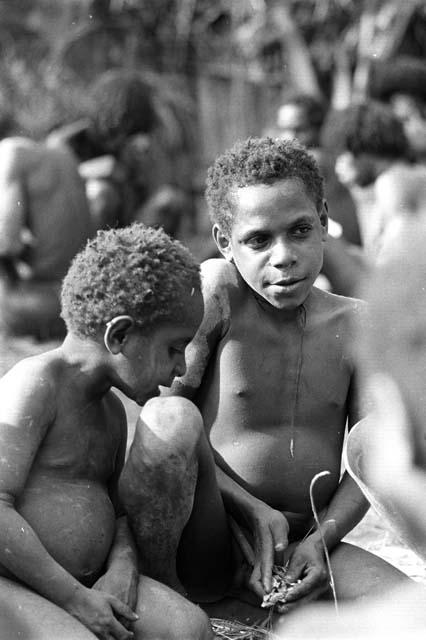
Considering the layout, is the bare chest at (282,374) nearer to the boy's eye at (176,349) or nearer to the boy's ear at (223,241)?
the boy's ear at (223,241)

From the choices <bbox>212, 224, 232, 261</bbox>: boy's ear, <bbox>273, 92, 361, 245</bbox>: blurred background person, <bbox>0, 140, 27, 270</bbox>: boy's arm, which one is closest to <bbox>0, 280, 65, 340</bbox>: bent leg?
<bbox>0, 140, 27, 270</bbox>: boy's arm

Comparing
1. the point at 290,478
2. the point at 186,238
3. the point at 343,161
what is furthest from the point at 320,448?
the point at 186,238

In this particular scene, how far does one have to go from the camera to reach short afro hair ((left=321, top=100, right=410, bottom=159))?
21.3 ft

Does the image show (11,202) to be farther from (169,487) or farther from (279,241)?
(169,487)

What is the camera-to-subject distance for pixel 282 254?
2676mm

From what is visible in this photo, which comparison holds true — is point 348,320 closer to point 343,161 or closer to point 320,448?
point 320,448

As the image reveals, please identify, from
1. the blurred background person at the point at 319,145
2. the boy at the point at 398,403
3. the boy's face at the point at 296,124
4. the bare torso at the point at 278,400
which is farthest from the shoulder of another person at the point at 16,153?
the boy at the point at 398,403

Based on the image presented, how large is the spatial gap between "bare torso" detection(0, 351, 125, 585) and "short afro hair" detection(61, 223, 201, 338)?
136 mm

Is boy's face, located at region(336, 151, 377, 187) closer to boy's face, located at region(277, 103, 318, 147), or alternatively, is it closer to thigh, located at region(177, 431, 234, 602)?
boy's face, located at region(277, 103, 318, 147)

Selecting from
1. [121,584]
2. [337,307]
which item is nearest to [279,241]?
[337,307]

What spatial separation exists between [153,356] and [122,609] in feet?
1.84

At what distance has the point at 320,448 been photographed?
9.21ft

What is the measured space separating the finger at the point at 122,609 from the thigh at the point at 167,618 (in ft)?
0.12

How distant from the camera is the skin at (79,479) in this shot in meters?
2.28
